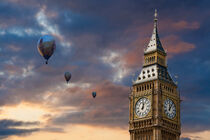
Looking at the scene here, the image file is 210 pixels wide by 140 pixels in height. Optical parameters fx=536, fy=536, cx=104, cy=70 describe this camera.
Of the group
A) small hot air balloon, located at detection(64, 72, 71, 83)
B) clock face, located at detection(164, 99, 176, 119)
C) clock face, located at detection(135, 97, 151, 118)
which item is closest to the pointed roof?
clock face, located at detection(135, 97, 151, 118)

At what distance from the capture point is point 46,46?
12850cm

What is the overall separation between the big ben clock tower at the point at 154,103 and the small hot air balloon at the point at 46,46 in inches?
1631

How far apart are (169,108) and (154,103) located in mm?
5661

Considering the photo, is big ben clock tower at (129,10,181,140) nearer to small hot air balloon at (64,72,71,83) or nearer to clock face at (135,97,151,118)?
clock face at (135,97,151,118)

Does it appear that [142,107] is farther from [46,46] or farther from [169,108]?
[46,46]

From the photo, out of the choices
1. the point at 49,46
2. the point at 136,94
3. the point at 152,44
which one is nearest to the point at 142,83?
the point at 136,94

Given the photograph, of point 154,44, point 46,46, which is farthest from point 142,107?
point 46,46

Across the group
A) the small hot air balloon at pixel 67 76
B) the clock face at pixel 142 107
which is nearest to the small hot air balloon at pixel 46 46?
the small hot air balloon at pixel 67 76

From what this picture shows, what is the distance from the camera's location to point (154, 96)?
15900 cm

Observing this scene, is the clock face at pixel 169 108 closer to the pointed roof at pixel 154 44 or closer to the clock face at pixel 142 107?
the clock face at pixel 142 107

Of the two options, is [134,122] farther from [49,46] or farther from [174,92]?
[49,46]

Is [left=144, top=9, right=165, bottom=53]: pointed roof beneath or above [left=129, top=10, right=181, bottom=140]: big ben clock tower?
above

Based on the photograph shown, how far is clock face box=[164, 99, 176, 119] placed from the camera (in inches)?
6270

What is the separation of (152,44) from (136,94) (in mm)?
18179
